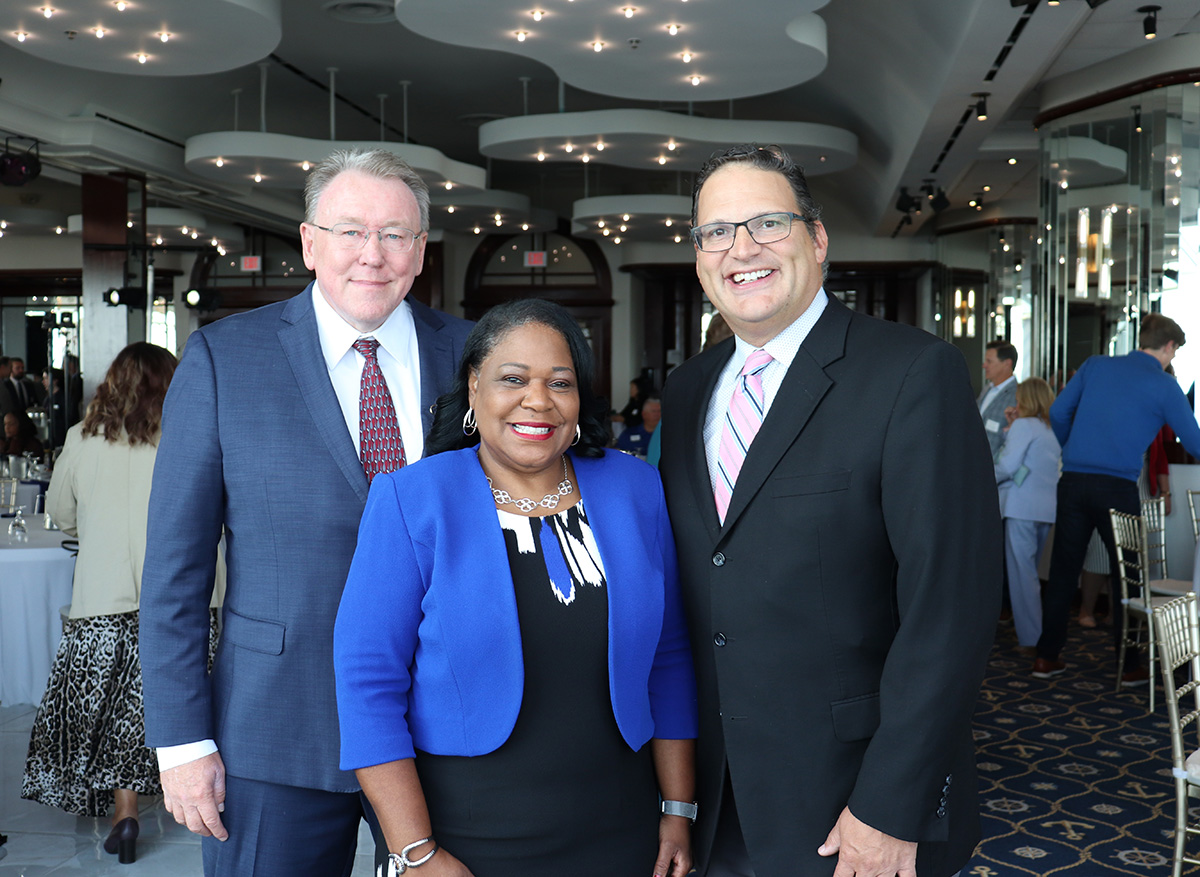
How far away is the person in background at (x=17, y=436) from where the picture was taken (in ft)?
41.0

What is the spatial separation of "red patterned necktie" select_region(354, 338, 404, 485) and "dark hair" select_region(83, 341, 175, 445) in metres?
2.44

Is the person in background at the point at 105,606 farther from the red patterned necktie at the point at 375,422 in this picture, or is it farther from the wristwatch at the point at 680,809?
the wristwatch at the point at 680,809

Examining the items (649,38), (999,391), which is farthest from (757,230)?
(649,38)

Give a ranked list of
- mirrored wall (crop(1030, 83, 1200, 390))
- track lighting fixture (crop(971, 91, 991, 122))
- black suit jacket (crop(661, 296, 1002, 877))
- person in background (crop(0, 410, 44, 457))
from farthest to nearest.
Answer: person in background (crop(0, 410, 44, 457)) < track lighting fixture (crop(971, 91, 991, 122)) < mirrored wall (crop(1030, 83, 1200, 390)) < black suit jacket (crop(661, 296, 1002, 877))

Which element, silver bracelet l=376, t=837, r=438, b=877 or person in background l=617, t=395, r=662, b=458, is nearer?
silver bracelet l=376, t=837, r=438, b=877

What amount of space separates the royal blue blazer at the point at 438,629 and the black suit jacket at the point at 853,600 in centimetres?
18

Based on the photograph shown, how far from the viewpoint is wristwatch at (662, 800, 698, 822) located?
1.87 metres

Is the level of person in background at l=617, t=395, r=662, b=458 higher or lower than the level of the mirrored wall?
lower

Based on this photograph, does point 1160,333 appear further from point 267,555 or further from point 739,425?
point 267,555

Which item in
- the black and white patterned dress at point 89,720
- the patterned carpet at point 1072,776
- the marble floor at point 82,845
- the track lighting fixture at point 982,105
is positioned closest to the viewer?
the marble floor at point 82,845

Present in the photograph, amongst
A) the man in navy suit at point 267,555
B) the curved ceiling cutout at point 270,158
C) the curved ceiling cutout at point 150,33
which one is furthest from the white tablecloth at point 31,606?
the curved ceiling cutout at point 270,158

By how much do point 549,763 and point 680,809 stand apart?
0.31m

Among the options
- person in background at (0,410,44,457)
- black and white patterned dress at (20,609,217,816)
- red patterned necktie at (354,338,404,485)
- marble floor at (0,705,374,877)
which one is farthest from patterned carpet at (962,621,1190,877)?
person in background at (0,410,44,457)

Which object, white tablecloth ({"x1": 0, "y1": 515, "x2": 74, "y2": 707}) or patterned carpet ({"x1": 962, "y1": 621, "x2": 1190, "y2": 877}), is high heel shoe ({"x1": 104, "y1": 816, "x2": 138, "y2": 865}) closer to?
white tablecloth ({"x1": 0, "y1": 515, "x2": 74, "y2": 707})
